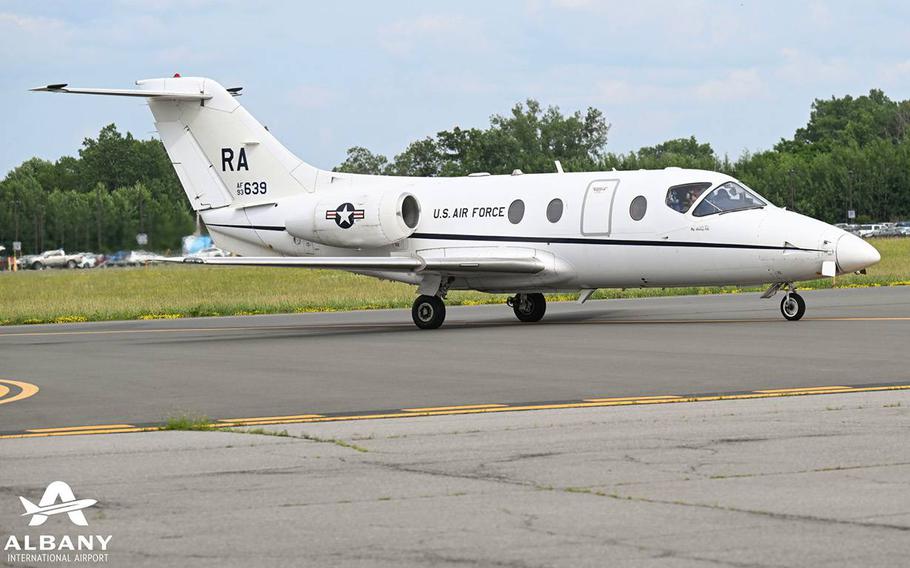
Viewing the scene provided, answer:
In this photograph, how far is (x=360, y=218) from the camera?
91.8 feet

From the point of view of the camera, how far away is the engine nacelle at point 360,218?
91.1ft

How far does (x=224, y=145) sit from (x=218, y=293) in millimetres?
21292

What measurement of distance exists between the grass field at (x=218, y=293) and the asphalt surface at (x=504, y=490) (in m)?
25.8

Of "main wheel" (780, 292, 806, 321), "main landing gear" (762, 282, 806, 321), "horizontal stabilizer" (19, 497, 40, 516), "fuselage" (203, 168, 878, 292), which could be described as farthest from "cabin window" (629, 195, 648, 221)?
"horizontal stabilizer" (19, 497, 40, 516)

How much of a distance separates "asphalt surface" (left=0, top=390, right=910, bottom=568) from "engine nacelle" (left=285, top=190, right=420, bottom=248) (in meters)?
15.5

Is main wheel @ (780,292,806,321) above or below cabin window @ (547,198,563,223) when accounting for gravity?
below

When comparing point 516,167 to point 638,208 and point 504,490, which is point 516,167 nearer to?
point 638,208

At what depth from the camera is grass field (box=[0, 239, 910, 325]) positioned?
37531mm

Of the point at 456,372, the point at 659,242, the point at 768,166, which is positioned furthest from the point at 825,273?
the point at 768,166

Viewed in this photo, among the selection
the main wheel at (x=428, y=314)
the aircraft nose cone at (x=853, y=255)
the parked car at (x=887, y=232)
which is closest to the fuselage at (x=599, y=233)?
the aircraft nose cone at (x=853, y=255)

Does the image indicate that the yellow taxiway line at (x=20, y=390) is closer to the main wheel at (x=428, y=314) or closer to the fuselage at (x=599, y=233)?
the main wheel at (x=428, y=314)

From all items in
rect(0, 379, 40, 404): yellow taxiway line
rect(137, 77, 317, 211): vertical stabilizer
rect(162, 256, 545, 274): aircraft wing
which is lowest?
rect(0, 379, 40, 404): yellow taxiway line

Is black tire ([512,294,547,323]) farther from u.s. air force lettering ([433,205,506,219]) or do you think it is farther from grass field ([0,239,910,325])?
grass field ([0,239,910,325])

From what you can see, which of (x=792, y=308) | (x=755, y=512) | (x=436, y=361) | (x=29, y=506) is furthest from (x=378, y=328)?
(x=755, y=512)
